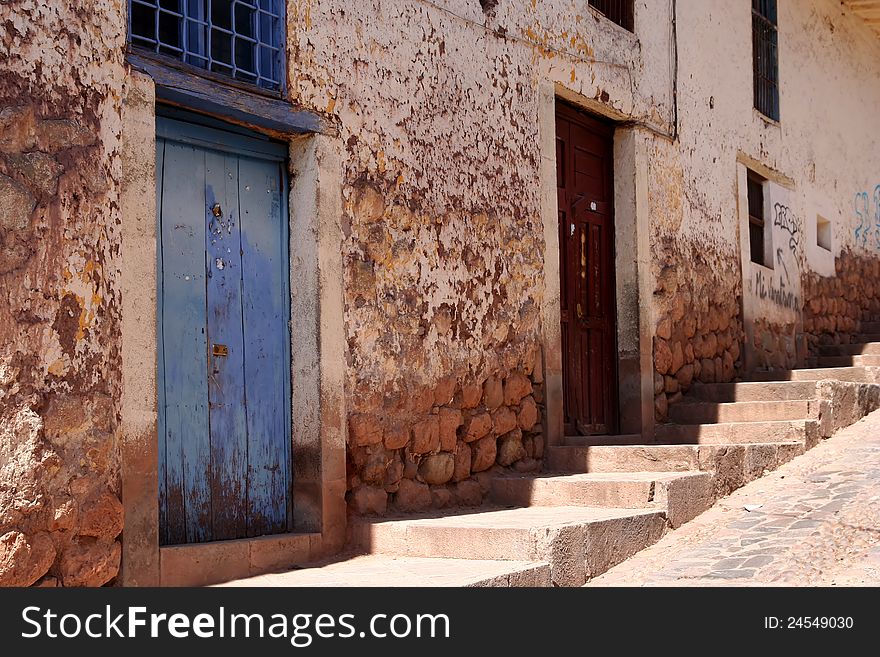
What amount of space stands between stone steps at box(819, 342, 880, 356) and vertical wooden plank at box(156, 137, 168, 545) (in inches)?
320

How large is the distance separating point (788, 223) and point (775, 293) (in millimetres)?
874

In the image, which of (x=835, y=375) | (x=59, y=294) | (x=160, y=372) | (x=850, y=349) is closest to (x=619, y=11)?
(x=835, y=375)

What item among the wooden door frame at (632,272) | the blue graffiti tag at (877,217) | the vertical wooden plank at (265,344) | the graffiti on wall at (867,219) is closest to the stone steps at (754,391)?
the wooden door frame at (632,272)

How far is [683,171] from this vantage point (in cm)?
944

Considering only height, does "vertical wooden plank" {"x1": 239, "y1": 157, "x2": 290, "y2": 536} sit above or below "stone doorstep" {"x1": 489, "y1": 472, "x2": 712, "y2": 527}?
above

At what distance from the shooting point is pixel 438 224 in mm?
6613

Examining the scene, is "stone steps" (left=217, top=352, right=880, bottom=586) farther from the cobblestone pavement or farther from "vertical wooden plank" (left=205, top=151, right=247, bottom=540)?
"vertical wooden plank" (left=205, top=151, right=247, bottom=540)

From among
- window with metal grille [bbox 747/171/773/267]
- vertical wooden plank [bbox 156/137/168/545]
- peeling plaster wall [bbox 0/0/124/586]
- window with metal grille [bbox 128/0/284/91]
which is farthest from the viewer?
window with metal grille [bbox 747/171/773/267]

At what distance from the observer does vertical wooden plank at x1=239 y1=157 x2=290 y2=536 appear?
5.63m

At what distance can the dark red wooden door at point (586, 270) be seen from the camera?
8.23m

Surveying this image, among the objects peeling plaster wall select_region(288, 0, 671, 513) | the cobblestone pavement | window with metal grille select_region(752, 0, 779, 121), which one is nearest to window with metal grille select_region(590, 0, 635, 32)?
peeling plaster wall select_region(288, 0, 671, 513)

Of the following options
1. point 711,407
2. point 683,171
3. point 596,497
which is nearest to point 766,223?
point 683,171

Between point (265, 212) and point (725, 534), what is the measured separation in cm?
303
